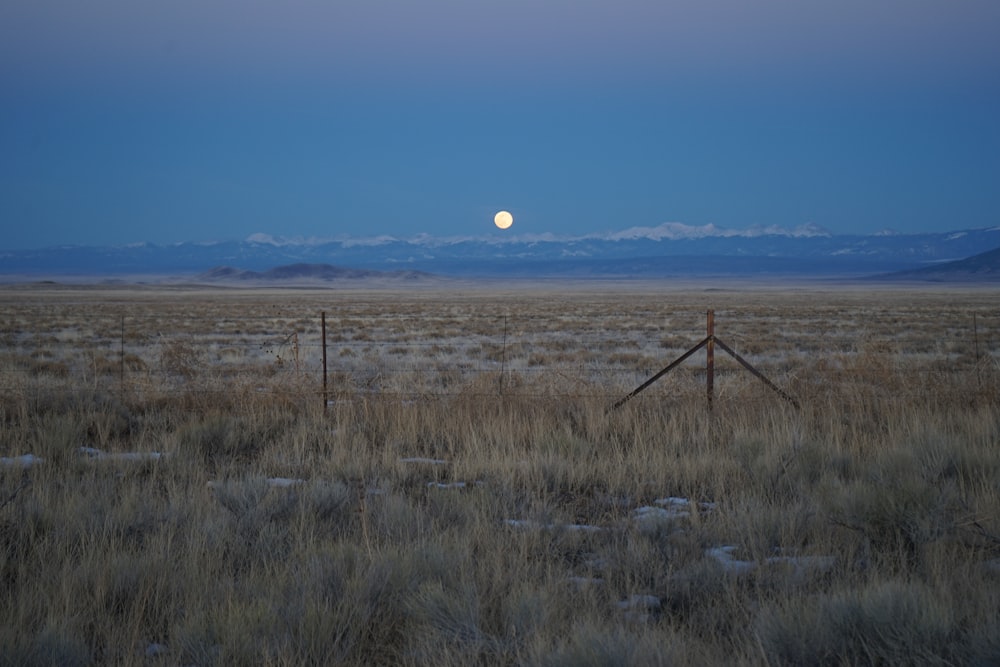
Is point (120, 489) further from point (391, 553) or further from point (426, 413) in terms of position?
point (426, 413)

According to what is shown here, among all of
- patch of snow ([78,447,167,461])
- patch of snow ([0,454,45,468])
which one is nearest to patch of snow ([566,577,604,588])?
patch of snow ([78,447,167,461])

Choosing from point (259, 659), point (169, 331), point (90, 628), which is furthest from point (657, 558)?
point (169, 331)

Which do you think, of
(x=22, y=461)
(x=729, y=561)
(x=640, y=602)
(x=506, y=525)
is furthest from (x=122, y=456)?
(x=729, y=561)

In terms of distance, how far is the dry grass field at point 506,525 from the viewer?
430 cm

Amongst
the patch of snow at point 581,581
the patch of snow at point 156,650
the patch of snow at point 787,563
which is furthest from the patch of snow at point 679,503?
the patch of snow at point 156,650

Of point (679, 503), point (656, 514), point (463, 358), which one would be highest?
point (656, 514)

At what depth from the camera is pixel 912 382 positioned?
39.9 feet

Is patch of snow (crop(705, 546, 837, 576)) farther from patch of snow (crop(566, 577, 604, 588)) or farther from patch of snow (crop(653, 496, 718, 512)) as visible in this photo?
patch of snow (crop(653, 496, 718, 512))

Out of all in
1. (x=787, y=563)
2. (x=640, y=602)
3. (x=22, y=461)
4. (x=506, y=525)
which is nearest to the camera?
(x=640, y=602)

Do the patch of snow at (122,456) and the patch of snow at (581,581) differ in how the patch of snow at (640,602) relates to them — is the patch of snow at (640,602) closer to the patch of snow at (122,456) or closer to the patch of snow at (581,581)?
the patch of snow at (581,581)

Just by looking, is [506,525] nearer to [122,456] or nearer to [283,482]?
[283,482]

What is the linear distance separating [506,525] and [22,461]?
523 cm

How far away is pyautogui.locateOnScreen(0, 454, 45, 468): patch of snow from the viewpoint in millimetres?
8227

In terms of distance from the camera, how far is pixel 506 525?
623cm
